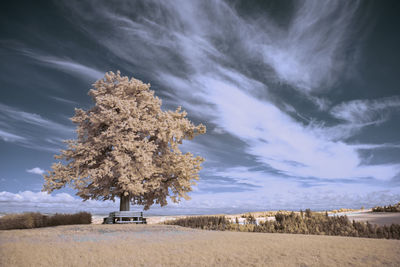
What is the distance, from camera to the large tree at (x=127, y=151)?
15789 mm

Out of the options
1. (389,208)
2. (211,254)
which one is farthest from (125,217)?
(389,208)

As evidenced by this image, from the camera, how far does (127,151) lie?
16.6m

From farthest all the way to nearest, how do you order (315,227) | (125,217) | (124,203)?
(124,203)
(125,217)
(315,227)

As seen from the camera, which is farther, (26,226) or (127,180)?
(127,180)

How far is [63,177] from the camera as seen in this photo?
15930mm

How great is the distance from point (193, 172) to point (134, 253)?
1274cm

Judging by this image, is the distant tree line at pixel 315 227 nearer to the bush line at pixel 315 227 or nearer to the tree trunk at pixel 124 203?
the bush line at pixel 315 227

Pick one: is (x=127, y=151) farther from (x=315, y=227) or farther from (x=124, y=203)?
(x=315, y=227)

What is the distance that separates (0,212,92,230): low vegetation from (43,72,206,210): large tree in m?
1.56

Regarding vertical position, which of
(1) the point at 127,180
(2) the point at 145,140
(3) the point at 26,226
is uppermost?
(2) the point at 145,140

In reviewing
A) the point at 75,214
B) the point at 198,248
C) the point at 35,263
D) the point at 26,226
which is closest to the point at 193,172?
the point at 75,214

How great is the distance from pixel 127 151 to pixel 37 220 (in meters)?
5.96

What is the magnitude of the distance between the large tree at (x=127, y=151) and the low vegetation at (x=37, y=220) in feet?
5.11

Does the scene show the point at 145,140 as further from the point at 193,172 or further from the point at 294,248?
the point at 294,248
